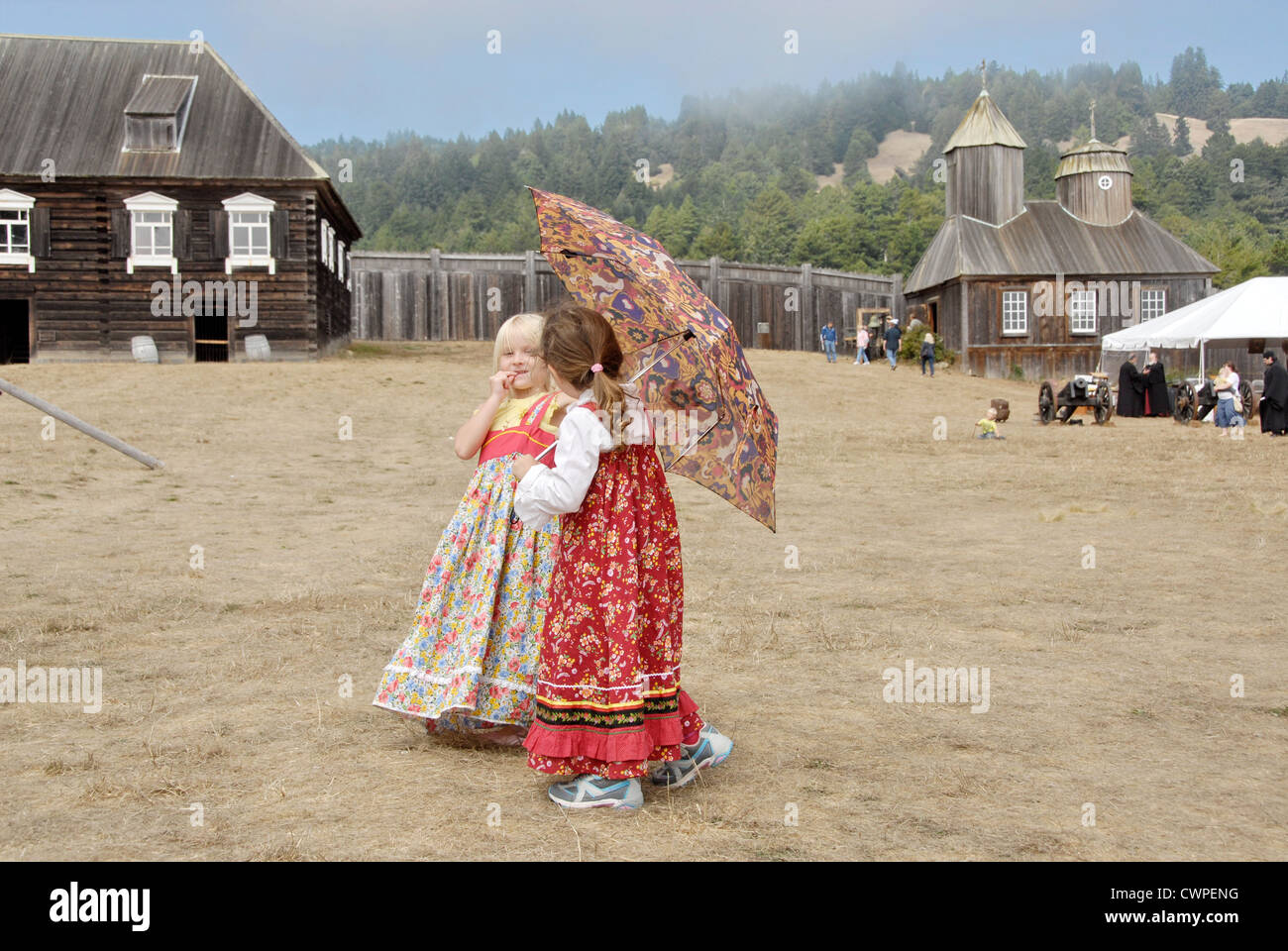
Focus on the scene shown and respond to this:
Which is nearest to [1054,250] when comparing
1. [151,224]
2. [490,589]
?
[151,224]

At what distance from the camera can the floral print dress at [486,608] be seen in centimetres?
445

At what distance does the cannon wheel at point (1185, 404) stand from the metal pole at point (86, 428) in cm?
1980

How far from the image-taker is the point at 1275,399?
2114cm

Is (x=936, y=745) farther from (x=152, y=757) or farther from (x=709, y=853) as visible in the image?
(x=152, y=757)

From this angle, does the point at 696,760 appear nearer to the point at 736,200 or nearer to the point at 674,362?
the point at 674,362

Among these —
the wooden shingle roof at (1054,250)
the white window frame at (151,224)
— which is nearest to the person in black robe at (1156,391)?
the wooden shingle roof at (1054,250)

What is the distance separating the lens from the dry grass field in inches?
149

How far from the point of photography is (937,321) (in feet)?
128

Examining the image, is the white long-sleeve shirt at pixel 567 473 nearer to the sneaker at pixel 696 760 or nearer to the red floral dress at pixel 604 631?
the red floral dress at pixel 604 631

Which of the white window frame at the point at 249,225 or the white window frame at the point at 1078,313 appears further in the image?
the white window frame at the point at 1078,313

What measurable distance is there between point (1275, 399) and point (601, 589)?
68.1 feet

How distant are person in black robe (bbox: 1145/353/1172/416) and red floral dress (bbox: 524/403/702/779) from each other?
24.7 meters

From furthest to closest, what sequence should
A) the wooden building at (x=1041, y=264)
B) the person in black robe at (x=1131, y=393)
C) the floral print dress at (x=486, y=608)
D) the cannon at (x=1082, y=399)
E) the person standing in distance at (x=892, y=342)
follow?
the wooden building at (x=1041, y=264), the person standing in distance at (x=892, y=342), the person in black robe at (x=1131, y=393), the cannon at (x=1082, y=399), the floral print dress at (x=486, y=608)

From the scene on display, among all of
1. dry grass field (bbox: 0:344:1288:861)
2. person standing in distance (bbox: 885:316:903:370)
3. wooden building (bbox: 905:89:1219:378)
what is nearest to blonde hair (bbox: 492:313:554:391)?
dry grass field (bbox: 0:344:1288:861)
